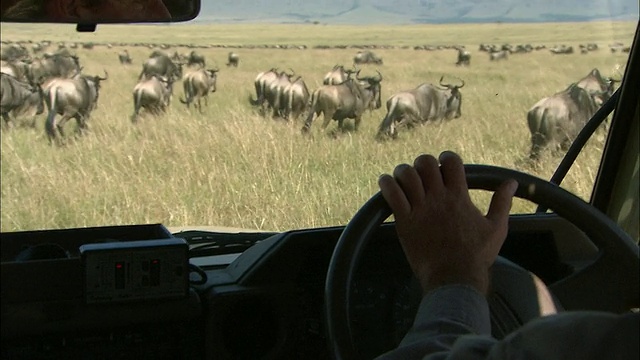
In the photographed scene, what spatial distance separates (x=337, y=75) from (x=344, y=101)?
4.49 metres

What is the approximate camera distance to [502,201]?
67.2 inches

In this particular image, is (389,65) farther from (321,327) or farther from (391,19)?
(321,327)

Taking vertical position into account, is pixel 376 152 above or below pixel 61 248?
below

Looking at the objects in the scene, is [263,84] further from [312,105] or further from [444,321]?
[444,321]

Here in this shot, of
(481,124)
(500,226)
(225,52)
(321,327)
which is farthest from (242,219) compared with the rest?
(225,52)

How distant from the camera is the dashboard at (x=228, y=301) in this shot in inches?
80.1

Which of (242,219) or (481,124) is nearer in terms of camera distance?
(242,219)

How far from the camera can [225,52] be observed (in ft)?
79.8

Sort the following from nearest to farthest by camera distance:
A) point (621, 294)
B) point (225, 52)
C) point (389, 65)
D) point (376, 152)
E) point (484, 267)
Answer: point (484, 267), point (621, 294), point (376, 152), point (389, 65), point (225, 52)

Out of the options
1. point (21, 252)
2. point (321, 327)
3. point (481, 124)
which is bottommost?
point (481, 124)

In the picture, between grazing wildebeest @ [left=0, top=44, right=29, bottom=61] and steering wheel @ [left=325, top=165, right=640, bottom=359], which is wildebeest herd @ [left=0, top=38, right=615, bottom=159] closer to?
grazing wildebeest @ [left=0, top=44, right=29, bottom=61]

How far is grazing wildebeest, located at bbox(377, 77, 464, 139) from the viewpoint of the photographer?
50.4 feet

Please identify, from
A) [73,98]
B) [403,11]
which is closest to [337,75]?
[403,11]

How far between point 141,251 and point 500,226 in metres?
0.78
